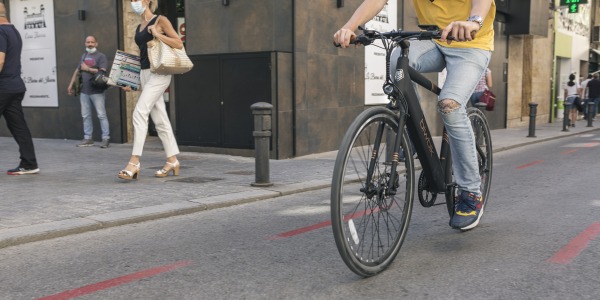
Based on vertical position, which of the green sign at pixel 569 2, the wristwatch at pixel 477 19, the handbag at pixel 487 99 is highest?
the green sign at pixel 569 2

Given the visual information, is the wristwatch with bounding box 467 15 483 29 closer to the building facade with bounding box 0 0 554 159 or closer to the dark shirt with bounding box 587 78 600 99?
the building facade with bounding box 0 0 554 159

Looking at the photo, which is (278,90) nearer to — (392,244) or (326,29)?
(326,29)

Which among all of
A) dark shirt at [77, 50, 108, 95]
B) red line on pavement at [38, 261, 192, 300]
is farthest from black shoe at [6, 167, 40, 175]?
red line on pavement at [38, 261, 192, 300]

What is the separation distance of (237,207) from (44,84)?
901 centimetres

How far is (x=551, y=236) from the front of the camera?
4082 mm

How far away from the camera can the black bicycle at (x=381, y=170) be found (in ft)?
9.48

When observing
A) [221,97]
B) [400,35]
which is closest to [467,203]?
[400,35]

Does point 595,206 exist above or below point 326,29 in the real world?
below

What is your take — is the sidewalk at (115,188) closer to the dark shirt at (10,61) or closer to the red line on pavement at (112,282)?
the dark shirt at (10,61)

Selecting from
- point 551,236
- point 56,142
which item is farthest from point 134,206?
point 56,142

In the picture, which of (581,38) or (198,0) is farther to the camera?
(581,38)

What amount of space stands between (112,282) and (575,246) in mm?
2916

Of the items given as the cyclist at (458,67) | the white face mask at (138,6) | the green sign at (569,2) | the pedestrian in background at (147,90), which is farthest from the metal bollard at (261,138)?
the green sign at (569,2)

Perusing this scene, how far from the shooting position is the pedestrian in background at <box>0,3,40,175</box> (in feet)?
22.5
